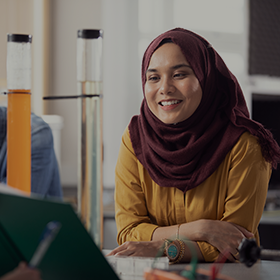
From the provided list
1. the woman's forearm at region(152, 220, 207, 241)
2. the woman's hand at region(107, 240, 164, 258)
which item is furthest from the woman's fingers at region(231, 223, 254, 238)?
the woman's hand at region(107, 240, 164, 258)

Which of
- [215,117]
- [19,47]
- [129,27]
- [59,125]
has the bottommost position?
[59,125]

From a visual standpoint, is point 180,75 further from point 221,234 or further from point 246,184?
point 221,234

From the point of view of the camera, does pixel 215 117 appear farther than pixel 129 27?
No

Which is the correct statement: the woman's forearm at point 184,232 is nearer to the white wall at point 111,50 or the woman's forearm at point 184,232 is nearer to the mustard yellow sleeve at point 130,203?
the mustard yellow sleeve at point 130,203

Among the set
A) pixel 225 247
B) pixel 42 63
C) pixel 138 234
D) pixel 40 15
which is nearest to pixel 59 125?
pixel 42 63

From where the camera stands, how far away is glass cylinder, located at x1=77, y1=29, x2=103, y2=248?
0.70 m

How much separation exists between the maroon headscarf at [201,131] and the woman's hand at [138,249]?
0.22m

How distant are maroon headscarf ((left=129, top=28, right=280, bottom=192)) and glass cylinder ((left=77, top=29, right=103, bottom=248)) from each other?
0.58 m

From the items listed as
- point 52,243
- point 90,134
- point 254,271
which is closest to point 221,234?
point 254,271

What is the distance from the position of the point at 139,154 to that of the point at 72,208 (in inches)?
33.5

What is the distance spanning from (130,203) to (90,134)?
0.60 meters

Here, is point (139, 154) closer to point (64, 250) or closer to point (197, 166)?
point (197, 166)

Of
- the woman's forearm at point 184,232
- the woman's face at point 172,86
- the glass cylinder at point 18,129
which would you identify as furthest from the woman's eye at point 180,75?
the glass cylinder at point 18,129

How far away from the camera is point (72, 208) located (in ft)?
1.64
